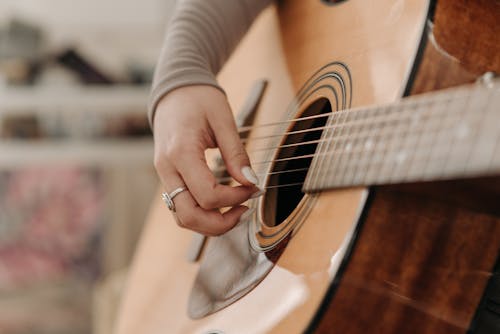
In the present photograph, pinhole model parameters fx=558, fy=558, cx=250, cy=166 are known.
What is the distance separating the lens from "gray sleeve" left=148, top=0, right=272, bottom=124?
2.24 ft

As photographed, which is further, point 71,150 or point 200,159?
point 71,150

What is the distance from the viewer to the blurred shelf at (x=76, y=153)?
2225 mm

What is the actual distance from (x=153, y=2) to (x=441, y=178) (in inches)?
88.1

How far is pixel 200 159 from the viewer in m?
0.58

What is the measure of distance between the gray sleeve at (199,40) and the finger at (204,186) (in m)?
0.12

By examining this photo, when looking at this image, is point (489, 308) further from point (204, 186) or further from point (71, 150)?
point (71, 150)

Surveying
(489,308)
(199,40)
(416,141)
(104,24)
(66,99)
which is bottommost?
(489,308)

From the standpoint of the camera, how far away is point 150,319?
795 mm

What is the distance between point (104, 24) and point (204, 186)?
2.03 m

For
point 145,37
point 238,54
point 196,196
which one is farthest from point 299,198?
point 145,37

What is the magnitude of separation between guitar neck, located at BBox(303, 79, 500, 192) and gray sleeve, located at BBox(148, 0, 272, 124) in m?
0.27

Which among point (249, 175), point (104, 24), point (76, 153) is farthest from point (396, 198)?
point (104, 24)

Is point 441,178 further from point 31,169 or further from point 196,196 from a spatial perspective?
point 31,169

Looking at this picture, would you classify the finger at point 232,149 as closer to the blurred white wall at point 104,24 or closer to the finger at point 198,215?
the finger at point 198,215
